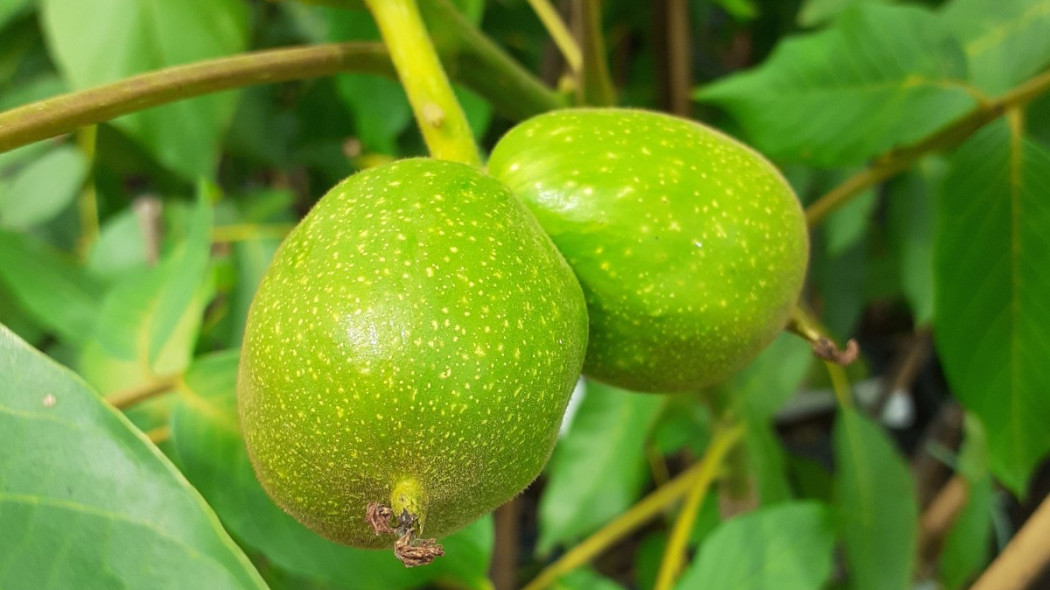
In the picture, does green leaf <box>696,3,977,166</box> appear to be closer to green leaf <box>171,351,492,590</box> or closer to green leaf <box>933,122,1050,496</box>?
green leaf <box>933,122,1050,496</box>

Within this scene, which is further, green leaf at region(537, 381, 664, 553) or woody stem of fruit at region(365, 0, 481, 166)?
green leaf at region(537, 381, 664, 553)

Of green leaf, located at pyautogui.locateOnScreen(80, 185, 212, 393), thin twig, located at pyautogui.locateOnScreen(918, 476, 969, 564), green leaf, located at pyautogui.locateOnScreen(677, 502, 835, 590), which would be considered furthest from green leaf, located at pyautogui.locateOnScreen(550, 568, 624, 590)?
thin twig, located at pyautogui.locateOnScreen(918, 476, 969, 564)

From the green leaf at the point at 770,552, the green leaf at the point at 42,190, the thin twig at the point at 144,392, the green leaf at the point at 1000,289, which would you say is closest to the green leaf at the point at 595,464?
the green leaf at the point at 770,552

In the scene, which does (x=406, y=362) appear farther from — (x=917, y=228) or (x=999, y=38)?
(x=917, y=228)

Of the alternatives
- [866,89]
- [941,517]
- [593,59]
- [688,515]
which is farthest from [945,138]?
[941,517]

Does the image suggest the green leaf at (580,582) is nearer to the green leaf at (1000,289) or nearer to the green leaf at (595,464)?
the green leaf at (595,464)

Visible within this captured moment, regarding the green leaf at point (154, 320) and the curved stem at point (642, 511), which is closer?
the green leaf at point (154, 320)
